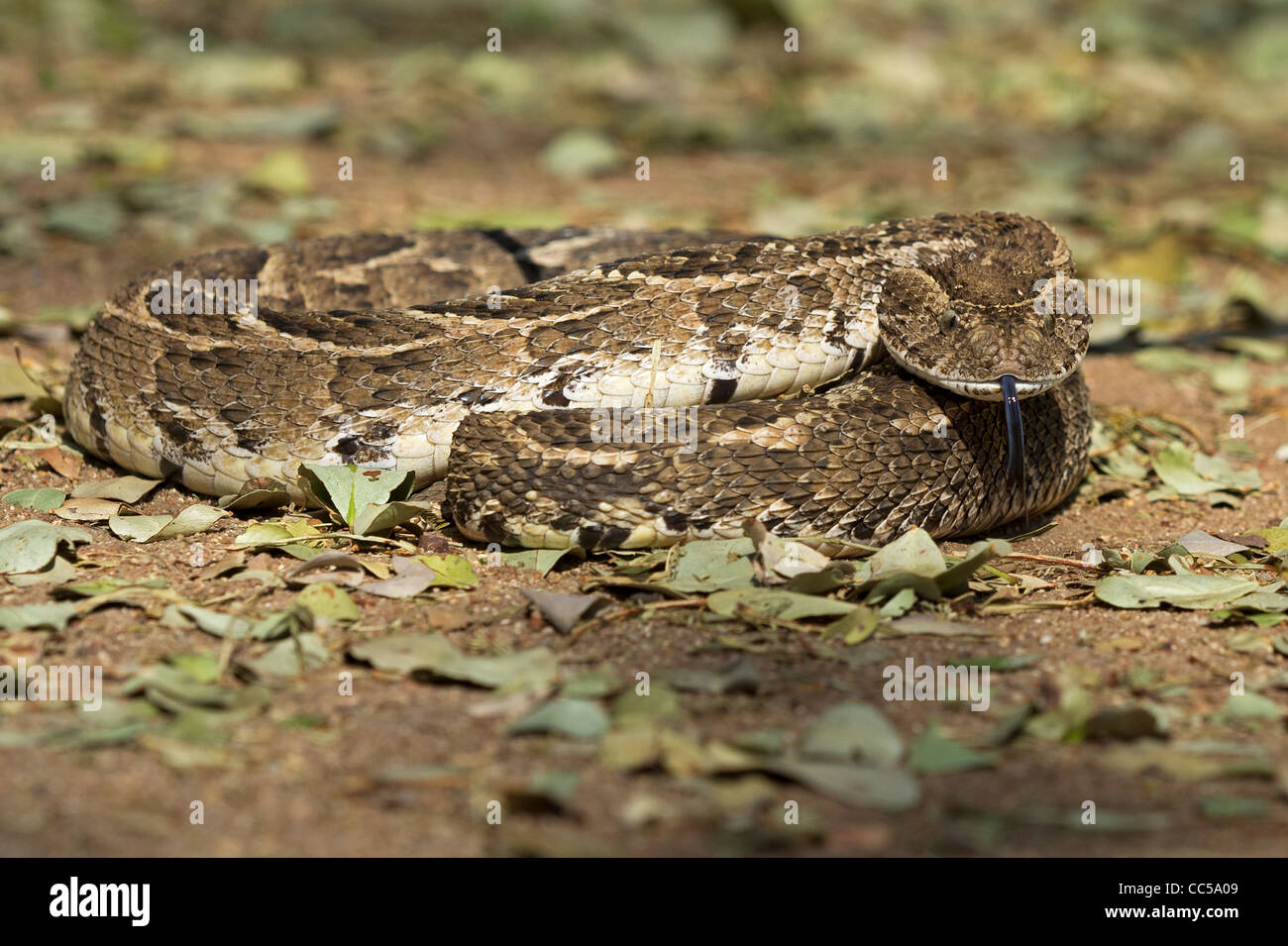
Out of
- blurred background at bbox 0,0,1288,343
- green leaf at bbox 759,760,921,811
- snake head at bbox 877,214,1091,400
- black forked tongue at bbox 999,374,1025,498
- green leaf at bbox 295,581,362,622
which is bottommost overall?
green leaf at bbox 759,760,921,811

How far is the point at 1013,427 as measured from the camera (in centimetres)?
592

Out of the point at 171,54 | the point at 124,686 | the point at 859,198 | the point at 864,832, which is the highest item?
the point at 171,54

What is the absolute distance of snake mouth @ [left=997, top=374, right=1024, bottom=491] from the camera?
5.78m

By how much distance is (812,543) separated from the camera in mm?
5711

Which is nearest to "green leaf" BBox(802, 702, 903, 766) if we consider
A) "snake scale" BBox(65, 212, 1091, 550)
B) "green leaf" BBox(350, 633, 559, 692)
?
"green leaf" BBox(350, 633, 559, 692)

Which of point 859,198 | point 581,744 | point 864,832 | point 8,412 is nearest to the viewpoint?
point 864,832

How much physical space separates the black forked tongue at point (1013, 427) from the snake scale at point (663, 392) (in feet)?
0.05

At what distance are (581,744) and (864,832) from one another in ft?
3.06

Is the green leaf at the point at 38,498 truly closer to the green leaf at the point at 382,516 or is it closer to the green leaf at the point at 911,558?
the green leaf at the point at 382,516

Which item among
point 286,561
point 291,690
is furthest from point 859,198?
point 291,690

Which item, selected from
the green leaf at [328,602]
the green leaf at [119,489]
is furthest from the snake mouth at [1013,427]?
the green leaf at [119,489]

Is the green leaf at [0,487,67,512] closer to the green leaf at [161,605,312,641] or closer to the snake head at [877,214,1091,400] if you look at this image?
the green leaf at [161,605,312,641]

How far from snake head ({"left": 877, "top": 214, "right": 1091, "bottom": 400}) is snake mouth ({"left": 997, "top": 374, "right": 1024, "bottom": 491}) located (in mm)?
24

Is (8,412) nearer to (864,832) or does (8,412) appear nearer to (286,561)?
(286,561)
